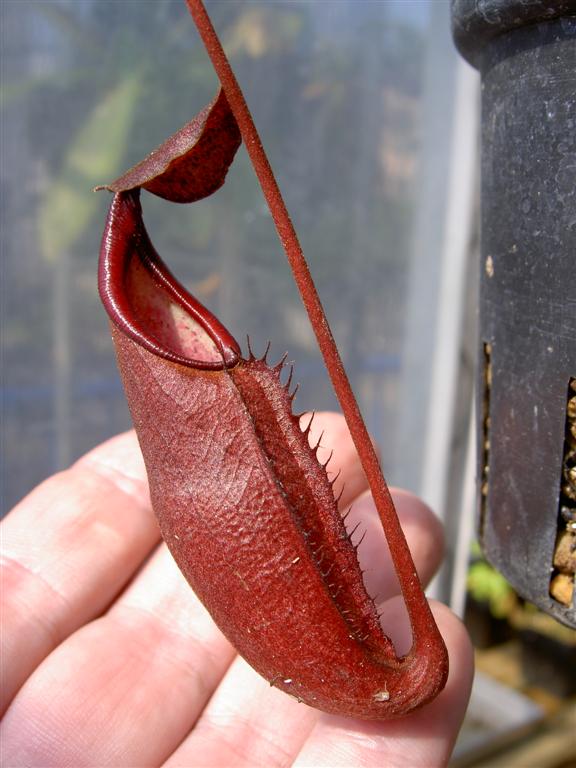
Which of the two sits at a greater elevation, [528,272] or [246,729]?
[528,272]

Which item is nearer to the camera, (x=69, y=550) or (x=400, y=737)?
(x=400, y=737)

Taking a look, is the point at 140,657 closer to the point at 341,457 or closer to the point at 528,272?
the point at 341,457

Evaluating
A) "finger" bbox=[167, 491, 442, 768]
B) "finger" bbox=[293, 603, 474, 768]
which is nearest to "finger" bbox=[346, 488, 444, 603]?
"finger" bbox=[167, 491, 442, 768]

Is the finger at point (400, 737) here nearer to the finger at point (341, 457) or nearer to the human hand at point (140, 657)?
the human hand at point (140, 657)

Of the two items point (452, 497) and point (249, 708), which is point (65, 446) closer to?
point (249, 708)

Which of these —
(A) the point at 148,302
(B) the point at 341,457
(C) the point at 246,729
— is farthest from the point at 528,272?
(C) the point at 246,729

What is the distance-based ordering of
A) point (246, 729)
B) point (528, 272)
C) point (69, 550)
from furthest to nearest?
point (69, 550) → point (246, 729) → point (528, 272)

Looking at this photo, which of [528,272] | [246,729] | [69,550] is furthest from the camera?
[69,550]

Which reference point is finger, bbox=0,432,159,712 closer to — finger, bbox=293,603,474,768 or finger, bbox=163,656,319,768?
finger, bbox=163,656,319,768
